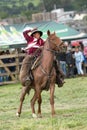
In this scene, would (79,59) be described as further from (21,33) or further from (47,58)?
(47,58)

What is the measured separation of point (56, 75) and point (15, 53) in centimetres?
1311

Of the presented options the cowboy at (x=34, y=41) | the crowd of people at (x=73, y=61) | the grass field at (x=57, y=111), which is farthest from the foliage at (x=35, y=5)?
the cowboy at (x=34, y=41)

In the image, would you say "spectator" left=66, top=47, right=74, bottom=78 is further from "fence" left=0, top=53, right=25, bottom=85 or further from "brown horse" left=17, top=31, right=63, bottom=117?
"brown horse" left=17, top=31, right=63, bottom=117

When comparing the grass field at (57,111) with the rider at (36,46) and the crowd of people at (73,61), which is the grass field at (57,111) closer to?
the rider at (36,46)

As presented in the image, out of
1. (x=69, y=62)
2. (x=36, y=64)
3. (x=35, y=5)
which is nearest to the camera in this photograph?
(x=36, y=64)

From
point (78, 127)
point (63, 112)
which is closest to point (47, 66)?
point (63, 112)

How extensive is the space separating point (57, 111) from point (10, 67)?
12.8 m

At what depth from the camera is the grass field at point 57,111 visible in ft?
35.1

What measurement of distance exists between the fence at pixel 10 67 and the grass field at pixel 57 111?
123 cm

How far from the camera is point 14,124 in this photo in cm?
1147

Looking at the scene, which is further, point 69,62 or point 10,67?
point 69,62

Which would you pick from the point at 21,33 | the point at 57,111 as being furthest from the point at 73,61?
the point at 57,111

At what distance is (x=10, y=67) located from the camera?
26.6 meters

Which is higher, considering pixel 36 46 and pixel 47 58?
pixel 36 46
